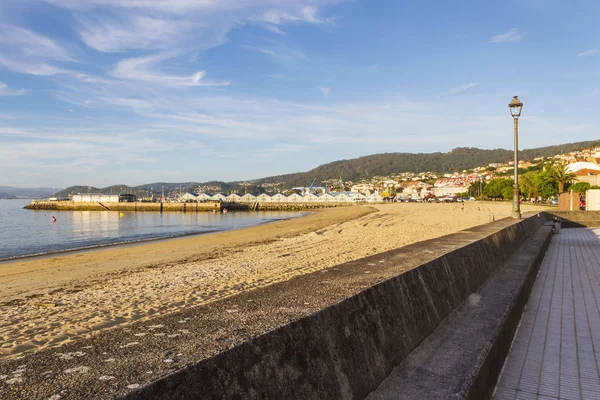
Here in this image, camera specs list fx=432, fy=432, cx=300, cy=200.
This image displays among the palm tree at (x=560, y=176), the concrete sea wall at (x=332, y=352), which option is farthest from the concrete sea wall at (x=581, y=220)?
the palm tree at (x=560, y=176)

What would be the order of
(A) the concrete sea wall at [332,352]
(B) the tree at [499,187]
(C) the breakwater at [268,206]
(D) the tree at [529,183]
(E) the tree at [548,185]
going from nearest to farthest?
(A) the concrete sea wall at [332,352] < (E) the tree at [548,185] < (D) the tree at [529,183] < (B) the tree at [499,187] < (C) the breakwater at [268,206]

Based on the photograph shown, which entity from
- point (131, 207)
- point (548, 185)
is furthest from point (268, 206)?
point (548, 185)

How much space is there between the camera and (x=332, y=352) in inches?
91.7

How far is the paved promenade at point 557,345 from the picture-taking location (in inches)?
140

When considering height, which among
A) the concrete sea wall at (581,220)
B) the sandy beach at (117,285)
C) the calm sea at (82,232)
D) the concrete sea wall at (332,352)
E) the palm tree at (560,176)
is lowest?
the calm sea at (82,232)

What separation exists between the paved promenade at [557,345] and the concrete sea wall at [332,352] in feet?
2.70

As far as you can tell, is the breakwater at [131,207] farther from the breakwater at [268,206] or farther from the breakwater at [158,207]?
the breakwater at [268,206]

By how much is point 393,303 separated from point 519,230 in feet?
33.7

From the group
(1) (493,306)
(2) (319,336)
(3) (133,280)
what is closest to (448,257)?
(1) (493,306)

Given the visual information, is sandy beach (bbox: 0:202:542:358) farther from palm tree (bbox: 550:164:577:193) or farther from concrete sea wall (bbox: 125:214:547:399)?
palm tree (bbox: 550:164:577:193)

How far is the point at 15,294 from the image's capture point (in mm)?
11859

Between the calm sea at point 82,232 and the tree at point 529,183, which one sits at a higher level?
the tree at point 529,183

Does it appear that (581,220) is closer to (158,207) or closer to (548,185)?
(548,185)

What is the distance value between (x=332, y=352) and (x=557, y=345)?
356 cm
